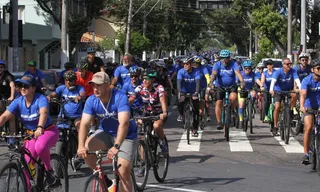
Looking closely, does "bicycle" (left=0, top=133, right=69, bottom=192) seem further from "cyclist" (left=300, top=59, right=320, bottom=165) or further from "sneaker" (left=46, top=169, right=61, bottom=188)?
"cyclist" (left=300, top=59, right=320, bottom=165)

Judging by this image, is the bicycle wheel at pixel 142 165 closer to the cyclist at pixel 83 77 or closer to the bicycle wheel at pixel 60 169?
the bicycle wheel at pixel 60 169

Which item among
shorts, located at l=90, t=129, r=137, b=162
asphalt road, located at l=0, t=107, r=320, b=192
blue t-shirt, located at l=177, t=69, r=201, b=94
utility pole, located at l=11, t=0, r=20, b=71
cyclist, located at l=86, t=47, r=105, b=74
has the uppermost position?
utility pole, located at l=11, t=0, r=20, b=71

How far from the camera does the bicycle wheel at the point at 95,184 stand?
21.6 feet

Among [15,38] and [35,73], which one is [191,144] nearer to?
[35,73]

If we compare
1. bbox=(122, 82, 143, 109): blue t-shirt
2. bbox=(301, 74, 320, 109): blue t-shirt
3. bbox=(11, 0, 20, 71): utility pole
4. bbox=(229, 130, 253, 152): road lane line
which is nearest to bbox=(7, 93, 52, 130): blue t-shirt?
bbox=(122, 82, 143, 109): blue t-shirt

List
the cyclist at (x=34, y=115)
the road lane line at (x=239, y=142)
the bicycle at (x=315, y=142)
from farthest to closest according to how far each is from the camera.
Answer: the road lane line at (x=239, y=142), the bicycle at (x=315, y=142), the cyclist at (x=34, y=115)

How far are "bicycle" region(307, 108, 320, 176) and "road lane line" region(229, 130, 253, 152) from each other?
122 inches

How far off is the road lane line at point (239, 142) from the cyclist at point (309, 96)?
308 centimetres

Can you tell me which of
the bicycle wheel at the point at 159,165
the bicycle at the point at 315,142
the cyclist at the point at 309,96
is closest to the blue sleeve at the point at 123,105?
the bicycle wheel at the point at 159,165

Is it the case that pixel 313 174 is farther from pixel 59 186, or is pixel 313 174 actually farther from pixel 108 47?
pixel 108 47

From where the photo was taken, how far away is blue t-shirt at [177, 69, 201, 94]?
15172 millimetres

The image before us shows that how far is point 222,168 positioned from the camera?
11680 mm

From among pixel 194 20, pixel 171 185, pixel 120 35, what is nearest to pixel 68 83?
pixel 171 185

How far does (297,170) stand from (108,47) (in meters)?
50.2
